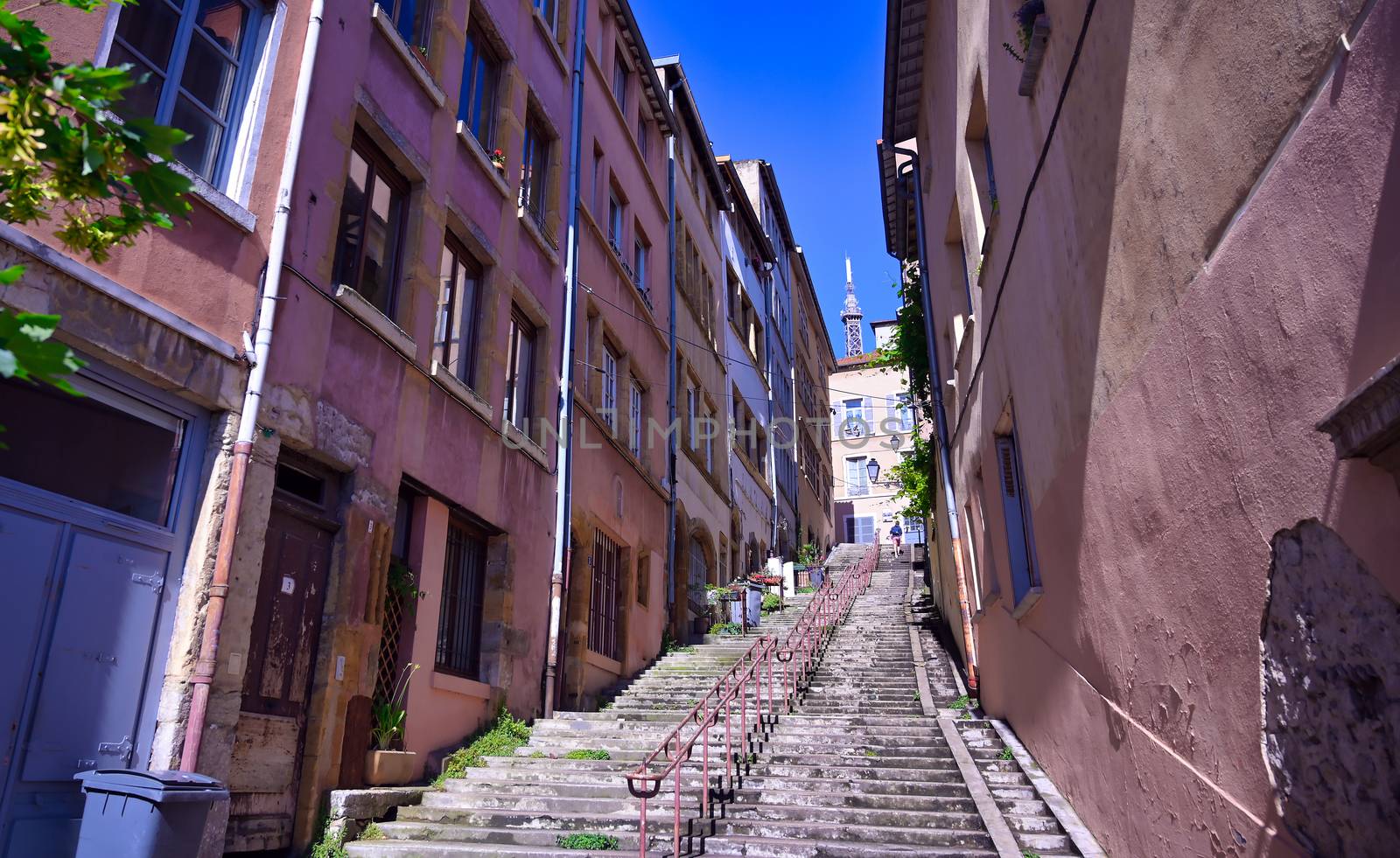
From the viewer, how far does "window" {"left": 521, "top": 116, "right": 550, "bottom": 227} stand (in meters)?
12.5

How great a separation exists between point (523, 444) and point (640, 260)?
7.20 m

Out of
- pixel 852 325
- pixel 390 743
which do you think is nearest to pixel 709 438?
pixel 390 743

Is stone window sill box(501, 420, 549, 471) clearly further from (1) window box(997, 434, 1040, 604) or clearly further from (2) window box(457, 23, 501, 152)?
(1) window box(997, 434, 1040, 604)

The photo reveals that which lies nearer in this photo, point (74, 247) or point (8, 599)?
point (74, 247)

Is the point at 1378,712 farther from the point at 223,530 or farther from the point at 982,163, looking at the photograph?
the point at 982,163

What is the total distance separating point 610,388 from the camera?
47.8 ft

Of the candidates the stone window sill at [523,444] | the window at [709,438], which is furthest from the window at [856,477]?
the stone window sill at [523,444]

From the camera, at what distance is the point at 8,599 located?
16.5ft

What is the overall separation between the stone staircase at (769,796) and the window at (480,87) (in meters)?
6.79

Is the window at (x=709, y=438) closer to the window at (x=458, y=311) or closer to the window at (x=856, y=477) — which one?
the window at (x=458, y=311)

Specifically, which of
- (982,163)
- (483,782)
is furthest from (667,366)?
(483,782)

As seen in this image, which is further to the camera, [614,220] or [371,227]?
[614,220]

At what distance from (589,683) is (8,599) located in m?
7.66

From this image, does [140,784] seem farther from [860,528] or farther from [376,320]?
[860,528]
